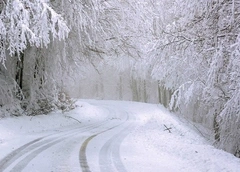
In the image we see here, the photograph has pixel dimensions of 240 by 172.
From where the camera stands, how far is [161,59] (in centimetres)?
973

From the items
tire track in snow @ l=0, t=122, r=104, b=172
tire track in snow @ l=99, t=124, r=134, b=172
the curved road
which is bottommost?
tire track in snow @ l=99, t=124, r=134, b=172

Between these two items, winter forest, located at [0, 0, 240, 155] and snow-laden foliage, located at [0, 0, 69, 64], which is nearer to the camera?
winter forest, located at [0, 0, 240, 155]

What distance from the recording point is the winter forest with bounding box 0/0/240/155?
8.22 meters

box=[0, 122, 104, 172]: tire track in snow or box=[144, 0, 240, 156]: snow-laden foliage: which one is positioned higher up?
box=[144, 0, 240, 156]: snow-laden foliage

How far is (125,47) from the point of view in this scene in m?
16.8

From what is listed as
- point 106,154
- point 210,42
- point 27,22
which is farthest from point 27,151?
point 210,42

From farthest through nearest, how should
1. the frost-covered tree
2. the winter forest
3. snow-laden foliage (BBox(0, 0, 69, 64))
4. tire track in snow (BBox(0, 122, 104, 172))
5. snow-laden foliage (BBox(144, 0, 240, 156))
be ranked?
the frost-covered tree → snow-laden foliage (BBox(0, 0, 69, 64)) → the winter forest → snow-laden foliage (BBox(144, 0, 240, 156)) → tire track in snow (BBox(0, 122, 104, 172))

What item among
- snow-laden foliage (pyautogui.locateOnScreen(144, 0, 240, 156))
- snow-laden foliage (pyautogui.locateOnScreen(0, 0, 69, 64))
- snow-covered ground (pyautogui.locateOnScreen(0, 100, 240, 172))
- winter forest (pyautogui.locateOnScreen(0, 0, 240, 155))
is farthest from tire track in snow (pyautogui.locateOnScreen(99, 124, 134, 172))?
snow-laden foliage (pyautogui.locateOnScreen(0, 0, 69, 64))

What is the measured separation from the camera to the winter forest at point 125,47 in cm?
822

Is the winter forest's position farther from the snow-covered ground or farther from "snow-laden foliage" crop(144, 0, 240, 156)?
the snow-covered ground

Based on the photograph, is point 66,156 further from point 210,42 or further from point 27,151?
point 210,42

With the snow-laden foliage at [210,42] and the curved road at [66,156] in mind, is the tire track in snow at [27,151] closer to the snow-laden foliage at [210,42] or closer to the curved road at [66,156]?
the curved road at [66,156]

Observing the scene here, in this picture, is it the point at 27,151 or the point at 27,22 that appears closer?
the point at 27,151

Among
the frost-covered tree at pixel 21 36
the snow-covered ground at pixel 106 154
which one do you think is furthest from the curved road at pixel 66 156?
the frost-covered tree at pixel 21 36
